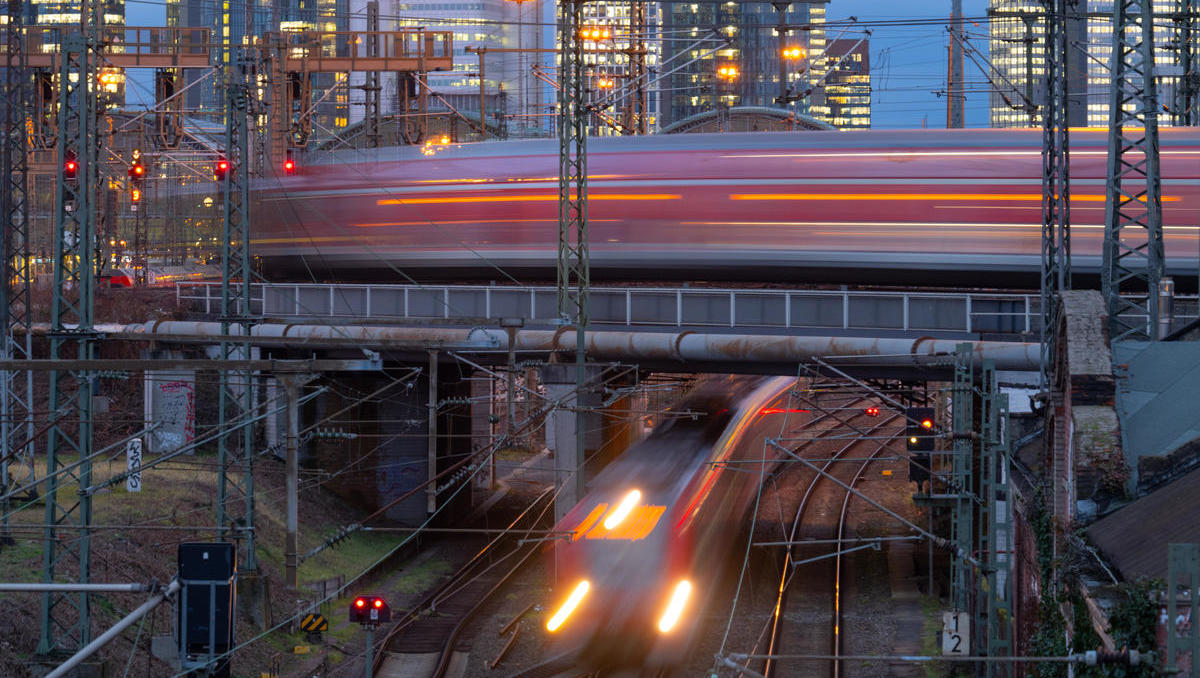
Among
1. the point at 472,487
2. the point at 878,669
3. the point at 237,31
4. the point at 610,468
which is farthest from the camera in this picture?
the point at 237,31

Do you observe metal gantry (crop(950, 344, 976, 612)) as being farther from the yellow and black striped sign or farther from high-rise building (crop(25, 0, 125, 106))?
high-rise building (crop(25, 0, 125, 106))

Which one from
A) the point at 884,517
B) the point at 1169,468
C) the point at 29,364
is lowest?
the point at 884,517

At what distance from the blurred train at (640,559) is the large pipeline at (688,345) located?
2620 mm

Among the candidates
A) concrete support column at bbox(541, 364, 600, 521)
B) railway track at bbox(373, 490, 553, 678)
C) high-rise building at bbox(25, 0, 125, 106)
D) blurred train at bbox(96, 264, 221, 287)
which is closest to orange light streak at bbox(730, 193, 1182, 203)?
concrete support column at bbox(541, 364, 600, 521)

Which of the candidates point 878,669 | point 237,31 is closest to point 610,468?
point 878,669

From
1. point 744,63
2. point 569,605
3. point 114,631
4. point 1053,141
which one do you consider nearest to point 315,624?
point 569,605

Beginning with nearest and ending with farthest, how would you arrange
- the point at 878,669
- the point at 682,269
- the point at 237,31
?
the point at 878,669
the point at 682,269
the point at 237,31

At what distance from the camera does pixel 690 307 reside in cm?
2589

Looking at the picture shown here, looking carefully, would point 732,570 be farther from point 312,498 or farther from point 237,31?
point 237,31

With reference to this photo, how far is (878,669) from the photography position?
1942 centimetres

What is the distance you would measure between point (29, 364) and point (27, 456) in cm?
1492

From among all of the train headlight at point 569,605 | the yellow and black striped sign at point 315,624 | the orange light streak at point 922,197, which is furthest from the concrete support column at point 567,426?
the orange light streak at point 922,197

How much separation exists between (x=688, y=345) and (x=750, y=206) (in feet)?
17.9

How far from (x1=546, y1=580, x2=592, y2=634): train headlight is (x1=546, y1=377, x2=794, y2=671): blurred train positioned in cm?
1
